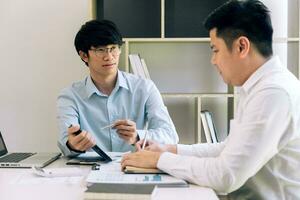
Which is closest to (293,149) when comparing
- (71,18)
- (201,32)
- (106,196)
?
(106,196)

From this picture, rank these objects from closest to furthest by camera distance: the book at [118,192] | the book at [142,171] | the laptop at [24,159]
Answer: the book at [118,192], the book at [142,171], the laptop at [24,159]

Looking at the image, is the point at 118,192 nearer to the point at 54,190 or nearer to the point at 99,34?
the point at 54,190

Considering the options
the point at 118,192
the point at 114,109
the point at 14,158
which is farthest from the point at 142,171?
the point at 114,109

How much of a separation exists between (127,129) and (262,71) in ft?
2.31

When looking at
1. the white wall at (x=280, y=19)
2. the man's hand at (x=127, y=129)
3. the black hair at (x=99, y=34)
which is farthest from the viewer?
the white wall at (x=280, y=19)

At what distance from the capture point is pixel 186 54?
9.79ft

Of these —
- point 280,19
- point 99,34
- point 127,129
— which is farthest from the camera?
point 280,19

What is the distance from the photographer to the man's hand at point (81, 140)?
1.68 m

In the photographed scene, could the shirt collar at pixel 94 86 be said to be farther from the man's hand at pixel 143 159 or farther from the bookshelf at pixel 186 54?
the man's hand at pixel 143 159

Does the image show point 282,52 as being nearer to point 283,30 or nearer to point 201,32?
point 283,30

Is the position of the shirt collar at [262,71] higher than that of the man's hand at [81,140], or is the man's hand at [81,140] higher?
the shirt collar at [262,71]

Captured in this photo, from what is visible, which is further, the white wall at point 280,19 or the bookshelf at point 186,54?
the white wall at point 280,19

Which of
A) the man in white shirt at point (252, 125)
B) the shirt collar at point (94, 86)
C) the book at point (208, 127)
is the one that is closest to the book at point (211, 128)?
the book at point (208, 127)

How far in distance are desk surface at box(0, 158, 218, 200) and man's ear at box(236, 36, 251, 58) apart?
434mm
